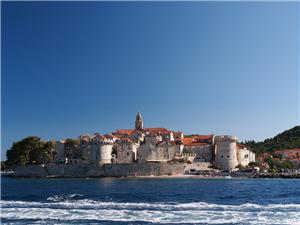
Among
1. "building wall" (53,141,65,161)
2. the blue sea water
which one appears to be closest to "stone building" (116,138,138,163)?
"building wall" (53,141,65,161)

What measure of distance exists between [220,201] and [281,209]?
17.8 ft

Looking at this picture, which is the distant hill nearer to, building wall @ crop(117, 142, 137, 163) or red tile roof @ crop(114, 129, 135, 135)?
red tile roof @ crop(114, 129, 135, 135)

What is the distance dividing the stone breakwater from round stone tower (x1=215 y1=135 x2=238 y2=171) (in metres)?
8.78

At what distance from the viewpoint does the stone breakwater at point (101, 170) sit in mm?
69562

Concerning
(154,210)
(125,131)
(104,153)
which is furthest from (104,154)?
(154,210)

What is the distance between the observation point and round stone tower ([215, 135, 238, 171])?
74.9 meters

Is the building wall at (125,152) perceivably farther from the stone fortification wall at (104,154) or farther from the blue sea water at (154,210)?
the blue sea water at (154,210)

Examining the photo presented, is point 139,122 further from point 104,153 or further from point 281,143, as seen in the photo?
point 281,143

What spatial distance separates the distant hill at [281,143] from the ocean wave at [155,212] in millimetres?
85489

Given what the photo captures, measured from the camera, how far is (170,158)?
7612 cm

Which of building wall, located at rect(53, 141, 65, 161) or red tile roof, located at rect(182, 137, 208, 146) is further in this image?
building wall, located at rect(53, 141, 65, 161)

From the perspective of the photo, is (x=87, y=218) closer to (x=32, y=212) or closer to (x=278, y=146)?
(x=32, y=212)

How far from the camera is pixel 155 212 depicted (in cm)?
2408

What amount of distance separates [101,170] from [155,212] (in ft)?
160
